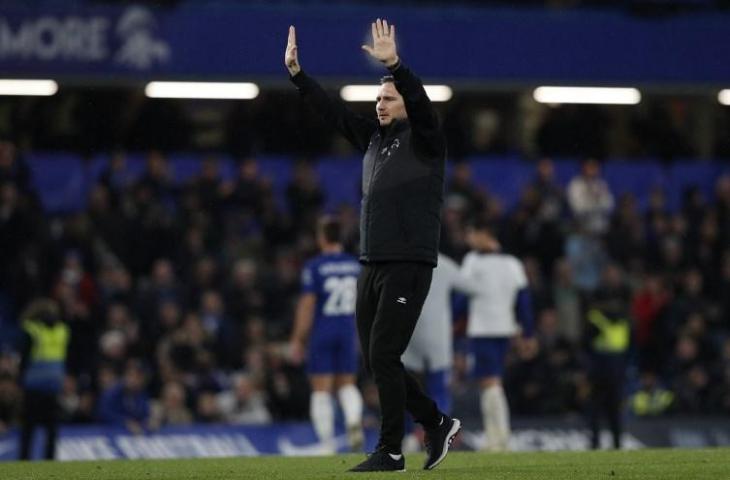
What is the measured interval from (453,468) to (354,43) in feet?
40.4

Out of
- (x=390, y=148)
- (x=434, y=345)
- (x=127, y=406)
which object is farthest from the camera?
(x=127, y=406)

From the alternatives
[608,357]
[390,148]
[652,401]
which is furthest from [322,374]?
[652,401]

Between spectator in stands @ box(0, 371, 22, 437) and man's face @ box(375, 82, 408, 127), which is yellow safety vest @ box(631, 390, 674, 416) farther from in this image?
man's face @ box(375, 82, 408, 127)

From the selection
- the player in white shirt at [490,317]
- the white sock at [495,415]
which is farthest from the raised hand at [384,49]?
the white sock at [495,415]

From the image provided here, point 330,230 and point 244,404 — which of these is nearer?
point 330,230

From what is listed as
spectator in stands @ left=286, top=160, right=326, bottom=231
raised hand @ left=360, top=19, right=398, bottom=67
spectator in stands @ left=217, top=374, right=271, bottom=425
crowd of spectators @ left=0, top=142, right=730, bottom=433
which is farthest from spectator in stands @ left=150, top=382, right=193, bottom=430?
raised hand @ left=360, top=19, right=398, bottom=67

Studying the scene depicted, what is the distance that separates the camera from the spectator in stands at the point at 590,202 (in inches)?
882

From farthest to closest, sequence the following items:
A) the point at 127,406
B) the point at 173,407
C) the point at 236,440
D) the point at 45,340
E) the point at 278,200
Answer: the point at 278,200
the point at 173,407
the point at 127,406
the point at 236,440
the point at 45,340

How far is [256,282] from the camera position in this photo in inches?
808

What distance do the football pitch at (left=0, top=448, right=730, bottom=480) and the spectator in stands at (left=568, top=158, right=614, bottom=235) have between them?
1111 centimetres

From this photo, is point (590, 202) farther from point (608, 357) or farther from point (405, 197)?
point (405, 197)

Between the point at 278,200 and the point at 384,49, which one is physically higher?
the point at 278,200

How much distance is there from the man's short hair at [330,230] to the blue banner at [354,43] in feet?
22.9

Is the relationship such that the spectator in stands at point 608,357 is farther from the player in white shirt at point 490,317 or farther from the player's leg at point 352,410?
the player's leg at point 352,410
